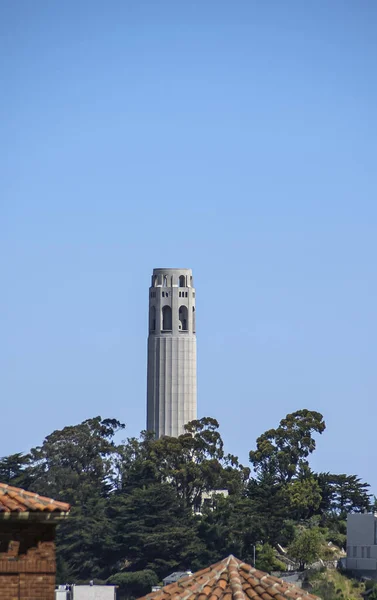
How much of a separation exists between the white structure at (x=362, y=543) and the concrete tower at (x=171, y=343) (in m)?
41.2

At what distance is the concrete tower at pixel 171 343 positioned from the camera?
170625 millimetres

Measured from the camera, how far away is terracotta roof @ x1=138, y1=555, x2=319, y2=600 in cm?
2872

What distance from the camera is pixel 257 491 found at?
140875 millimetres

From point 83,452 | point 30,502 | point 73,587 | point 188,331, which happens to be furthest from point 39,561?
point 188,331

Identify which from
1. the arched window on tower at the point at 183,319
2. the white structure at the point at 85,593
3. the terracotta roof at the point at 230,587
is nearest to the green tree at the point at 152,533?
the white structure at the point at 85,593

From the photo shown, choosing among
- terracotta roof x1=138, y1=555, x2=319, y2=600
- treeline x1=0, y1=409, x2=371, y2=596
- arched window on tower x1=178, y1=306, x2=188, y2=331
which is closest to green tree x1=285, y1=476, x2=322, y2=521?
treeline x1=0, y1=409, x2=371, y2=596

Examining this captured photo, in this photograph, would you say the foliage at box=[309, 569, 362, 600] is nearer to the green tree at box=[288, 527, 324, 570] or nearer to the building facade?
the green tree at box=[288, 527, 324, 570]

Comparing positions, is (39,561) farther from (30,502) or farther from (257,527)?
(257,527)

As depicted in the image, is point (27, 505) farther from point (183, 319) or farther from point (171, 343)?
point (183, 319)

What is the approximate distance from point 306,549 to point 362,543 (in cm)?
445

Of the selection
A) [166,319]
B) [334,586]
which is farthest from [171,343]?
[334,586]

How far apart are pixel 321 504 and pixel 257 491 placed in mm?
9052

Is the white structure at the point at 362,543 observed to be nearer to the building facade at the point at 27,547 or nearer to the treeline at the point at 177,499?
the treeline at the point at 177,499

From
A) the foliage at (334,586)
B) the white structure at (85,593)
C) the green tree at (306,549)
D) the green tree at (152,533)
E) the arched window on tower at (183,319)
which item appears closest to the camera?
the white structure at (85,593)
